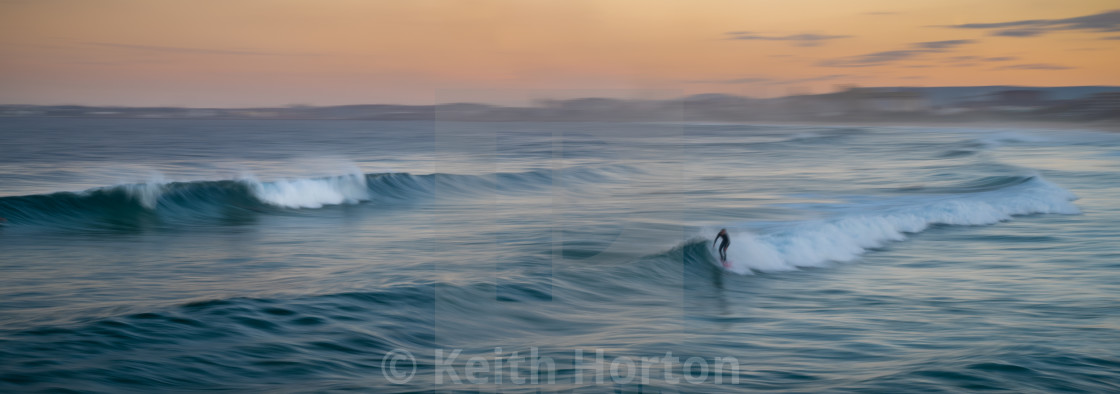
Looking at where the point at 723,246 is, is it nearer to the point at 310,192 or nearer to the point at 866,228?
the point at 866,228

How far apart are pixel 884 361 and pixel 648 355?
6.31 ft

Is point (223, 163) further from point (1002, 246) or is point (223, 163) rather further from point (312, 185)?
point (1002, 246)

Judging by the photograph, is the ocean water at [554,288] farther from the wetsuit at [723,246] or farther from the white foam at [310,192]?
the wetsuit at [723,246]

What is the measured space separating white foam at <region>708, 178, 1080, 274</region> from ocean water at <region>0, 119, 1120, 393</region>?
0.07 meters

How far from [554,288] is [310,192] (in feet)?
46.9

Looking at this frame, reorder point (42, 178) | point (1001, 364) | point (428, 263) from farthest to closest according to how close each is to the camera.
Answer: point (42, 178)
point (428, 263)
point (1001, 364)

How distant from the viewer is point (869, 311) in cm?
857

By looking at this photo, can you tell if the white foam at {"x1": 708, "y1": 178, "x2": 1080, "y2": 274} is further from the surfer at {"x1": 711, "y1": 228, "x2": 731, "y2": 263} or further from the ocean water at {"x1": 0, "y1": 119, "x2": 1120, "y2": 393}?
Result: the surfer at {"x1": 711, "y1": 228, "x2": 731, "y2": 263}

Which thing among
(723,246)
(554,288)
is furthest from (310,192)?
(723,246)

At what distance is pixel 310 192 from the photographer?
2234 cm

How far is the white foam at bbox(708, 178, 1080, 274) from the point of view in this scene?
1223cm

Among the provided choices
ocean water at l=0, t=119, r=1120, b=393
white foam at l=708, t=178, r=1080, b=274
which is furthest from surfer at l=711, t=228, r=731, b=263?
white foam at l=708, t=178, r=1080, b=274

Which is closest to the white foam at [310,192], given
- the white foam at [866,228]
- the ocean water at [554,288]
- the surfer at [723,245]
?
the ocean water at [554,288]

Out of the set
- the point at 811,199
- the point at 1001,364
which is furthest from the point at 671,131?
the point at 811,199
